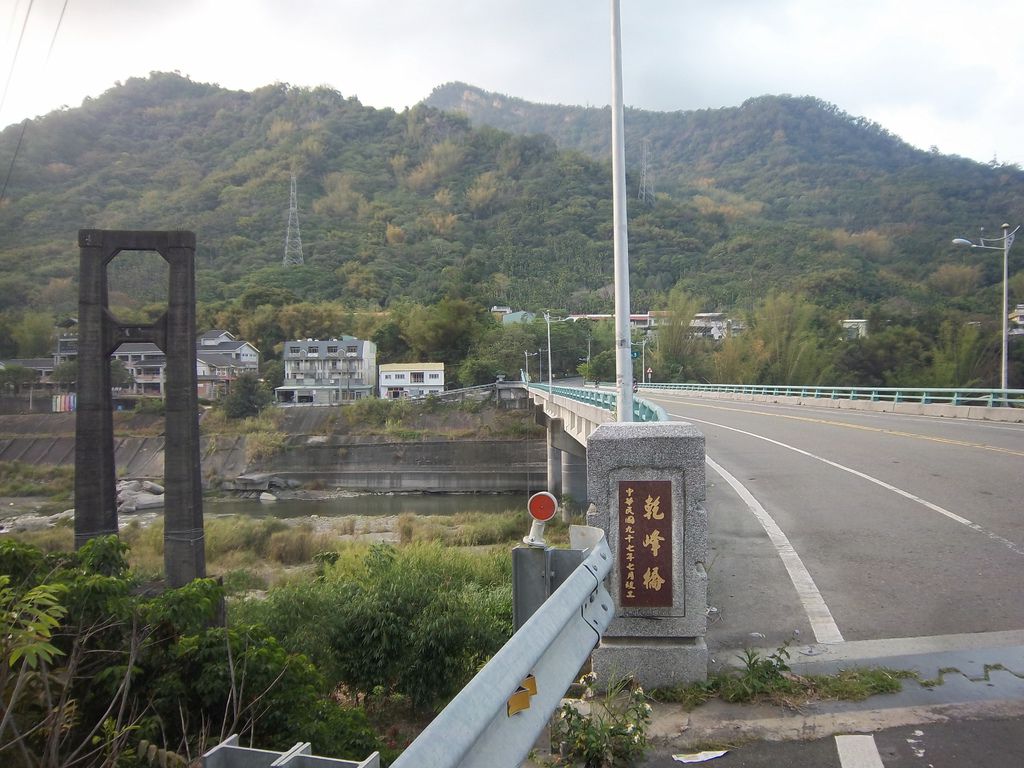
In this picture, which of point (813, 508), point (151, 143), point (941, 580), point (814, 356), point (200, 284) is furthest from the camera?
point (814, 356)

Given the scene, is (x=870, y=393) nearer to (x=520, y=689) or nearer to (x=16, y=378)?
(x=520, y=689)

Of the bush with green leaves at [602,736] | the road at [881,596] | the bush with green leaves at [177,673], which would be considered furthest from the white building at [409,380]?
the bush with green leaves at [602,736]

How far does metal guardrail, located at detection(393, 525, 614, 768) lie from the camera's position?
5.09ft

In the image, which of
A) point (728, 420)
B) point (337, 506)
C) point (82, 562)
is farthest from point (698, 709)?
point (337, 506)

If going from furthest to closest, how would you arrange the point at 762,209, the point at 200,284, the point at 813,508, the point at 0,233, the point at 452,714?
the point at 762,209, the point at 200,284, the point at 0,233, the point at 813,508, the point at 452,714

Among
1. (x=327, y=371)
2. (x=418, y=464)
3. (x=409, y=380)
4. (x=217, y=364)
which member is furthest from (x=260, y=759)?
(x=409, y=380)

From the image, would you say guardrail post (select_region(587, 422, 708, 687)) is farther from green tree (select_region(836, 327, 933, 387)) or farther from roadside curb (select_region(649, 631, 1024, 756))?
green tree (select_region(836, 327, 933, 387))

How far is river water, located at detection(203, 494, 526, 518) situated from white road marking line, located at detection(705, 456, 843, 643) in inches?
1349

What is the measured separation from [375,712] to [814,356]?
53.7 m

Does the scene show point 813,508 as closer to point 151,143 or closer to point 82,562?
point 82,562

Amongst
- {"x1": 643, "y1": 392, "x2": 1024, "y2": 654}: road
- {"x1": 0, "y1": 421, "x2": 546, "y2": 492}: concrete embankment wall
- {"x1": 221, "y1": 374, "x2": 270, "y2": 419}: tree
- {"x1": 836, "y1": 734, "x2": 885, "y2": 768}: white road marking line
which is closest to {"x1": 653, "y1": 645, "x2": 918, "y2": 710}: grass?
{"x1": 836, "y1": 734, "x2": 885, "y2": 768}: white road marking line

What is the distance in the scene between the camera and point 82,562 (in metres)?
5.08

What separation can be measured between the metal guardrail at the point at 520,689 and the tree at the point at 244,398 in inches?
1986

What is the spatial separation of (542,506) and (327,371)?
213 feet
